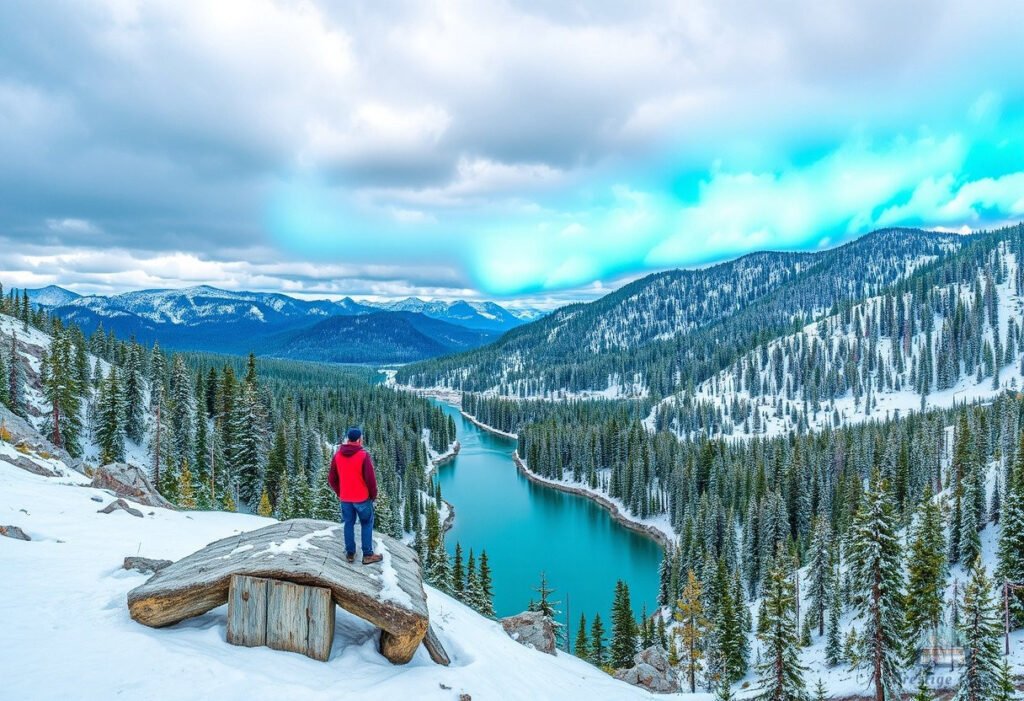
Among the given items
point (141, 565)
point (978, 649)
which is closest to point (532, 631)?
point (141, 565)

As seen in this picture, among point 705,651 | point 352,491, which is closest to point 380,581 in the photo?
point 352,491

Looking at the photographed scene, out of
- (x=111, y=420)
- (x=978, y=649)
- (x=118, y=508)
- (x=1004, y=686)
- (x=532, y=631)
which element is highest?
(x=118, y=508)

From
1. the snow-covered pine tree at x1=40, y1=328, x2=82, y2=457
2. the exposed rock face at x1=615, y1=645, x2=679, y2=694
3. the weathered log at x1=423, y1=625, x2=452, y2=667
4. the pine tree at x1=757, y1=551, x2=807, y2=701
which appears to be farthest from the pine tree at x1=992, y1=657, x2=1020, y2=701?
the snow-covered pine tree at x1=40, y1=328, x2=82, y2=457

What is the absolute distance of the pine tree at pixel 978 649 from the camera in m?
19.4

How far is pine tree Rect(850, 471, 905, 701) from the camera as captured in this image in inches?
861

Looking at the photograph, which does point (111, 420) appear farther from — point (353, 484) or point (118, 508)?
point (353, 484)

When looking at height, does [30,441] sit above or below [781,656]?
above

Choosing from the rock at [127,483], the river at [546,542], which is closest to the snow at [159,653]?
the rock at [127,483]

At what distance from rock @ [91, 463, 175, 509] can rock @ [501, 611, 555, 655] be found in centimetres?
1575

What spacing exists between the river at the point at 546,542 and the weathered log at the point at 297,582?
42110mm

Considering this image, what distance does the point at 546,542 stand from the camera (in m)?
85.3

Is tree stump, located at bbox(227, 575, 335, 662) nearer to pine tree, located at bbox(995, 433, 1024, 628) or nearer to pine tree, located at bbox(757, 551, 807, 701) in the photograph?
pine tree, located at bbox(757, 551, 807, 701)

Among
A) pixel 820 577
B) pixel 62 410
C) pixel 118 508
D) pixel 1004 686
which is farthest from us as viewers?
pixel 820 577

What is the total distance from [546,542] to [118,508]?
73.8 meters
